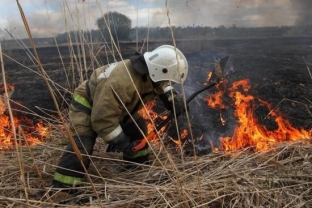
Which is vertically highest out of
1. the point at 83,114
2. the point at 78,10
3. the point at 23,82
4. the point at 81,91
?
the point at 78,10

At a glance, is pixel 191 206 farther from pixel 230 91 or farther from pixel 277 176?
pixel 230 91

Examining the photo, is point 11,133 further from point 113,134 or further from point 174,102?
point 174,102

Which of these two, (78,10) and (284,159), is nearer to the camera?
(284,159)

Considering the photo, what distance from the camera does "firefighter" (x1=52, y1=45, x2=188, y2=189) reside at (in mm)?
3055

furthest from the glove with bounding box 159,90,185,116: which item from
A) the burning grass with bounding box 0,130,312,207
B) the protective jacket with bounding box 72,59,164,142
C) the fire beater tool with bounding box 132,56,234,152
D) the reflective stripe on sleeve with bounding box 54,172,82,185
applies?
the reflective stripe on sleeve with bounding box 54,172,82,185

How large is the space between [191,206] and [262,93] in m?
5.61

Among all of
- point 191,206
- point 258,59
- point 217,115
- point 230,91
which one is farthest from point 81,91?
point 258,59

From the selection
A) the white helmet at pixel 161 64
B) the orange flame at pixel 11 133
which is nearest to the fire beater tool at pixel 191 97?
the white helmet at pixel 161 64

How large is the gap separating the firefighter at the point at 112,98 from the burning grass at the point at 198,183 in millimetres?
249

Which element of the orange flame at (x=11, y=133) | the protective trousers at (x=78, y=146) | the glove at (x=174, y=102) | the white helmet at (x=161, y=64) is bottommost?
the orange flame at (x=11, y=133)

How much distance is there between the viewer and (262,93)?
7617mm

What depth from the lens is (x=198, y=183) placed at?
2465mm

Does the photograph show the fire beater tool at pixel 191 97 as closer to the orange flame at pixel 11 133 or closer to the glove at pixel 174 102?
the glove at pixel 174 102

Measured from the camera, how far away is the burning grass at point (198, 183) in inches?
103
